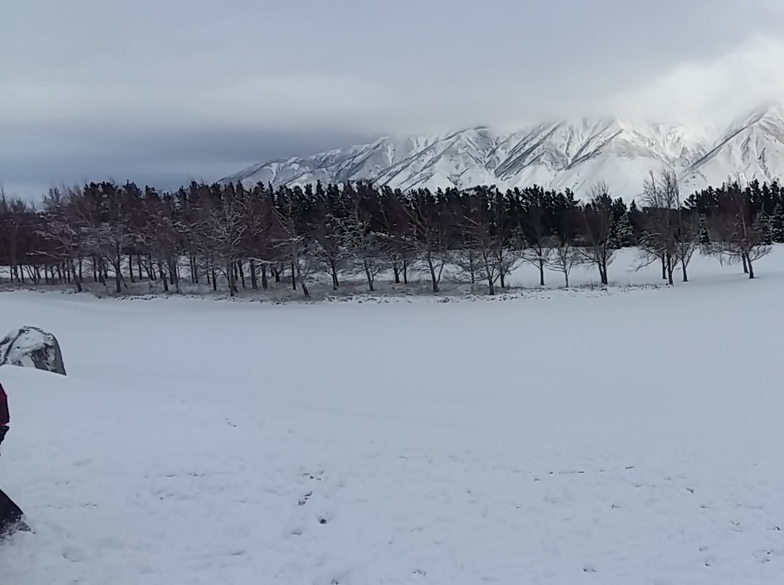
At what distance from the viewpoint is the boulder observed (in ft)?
46.7

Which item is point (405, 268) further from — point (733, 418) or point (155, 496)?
point (155, 496)

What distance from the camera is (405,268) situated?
50406 mm

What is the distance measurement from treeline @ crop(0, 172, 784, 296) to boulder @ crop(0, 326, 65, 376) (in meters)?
31.0

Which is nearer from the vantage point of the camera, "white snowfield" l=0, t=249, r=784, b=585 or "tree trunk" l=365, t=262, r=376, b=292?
"white snowfield" l=0, t=249, r=784, b=585

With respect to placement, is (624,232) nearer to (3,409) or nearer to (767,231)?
(767,231)

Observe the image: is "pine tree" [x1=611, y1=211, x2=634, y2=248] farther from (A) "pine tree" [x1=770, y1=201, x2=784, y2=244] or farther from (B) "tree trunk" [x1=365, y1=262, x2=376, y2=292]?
(B) "tree trunk" [x1=365, y1=262, x2=376, y2=292]

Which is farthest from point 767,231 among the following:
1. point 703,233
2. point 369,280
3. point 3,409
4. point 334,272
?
point 3,409

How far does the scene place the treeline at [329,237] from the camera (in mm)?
47781

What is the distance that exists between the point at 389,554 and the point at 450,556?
740 millimetres

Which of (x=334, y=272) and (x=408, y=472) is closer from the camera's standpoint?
(x=408, y=472)

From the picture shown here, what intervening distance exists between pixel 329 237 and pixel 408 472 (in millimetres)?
40527

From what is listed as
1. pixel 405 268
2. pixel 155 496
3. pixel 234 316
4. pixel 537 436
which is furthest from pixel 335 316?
pixel 155 496

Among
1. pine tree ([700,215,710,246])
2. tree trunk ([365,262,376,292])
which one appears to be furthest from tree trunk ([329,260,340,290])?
pine tree ([700,215,710,246])

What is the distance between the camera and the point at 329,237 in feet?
160
